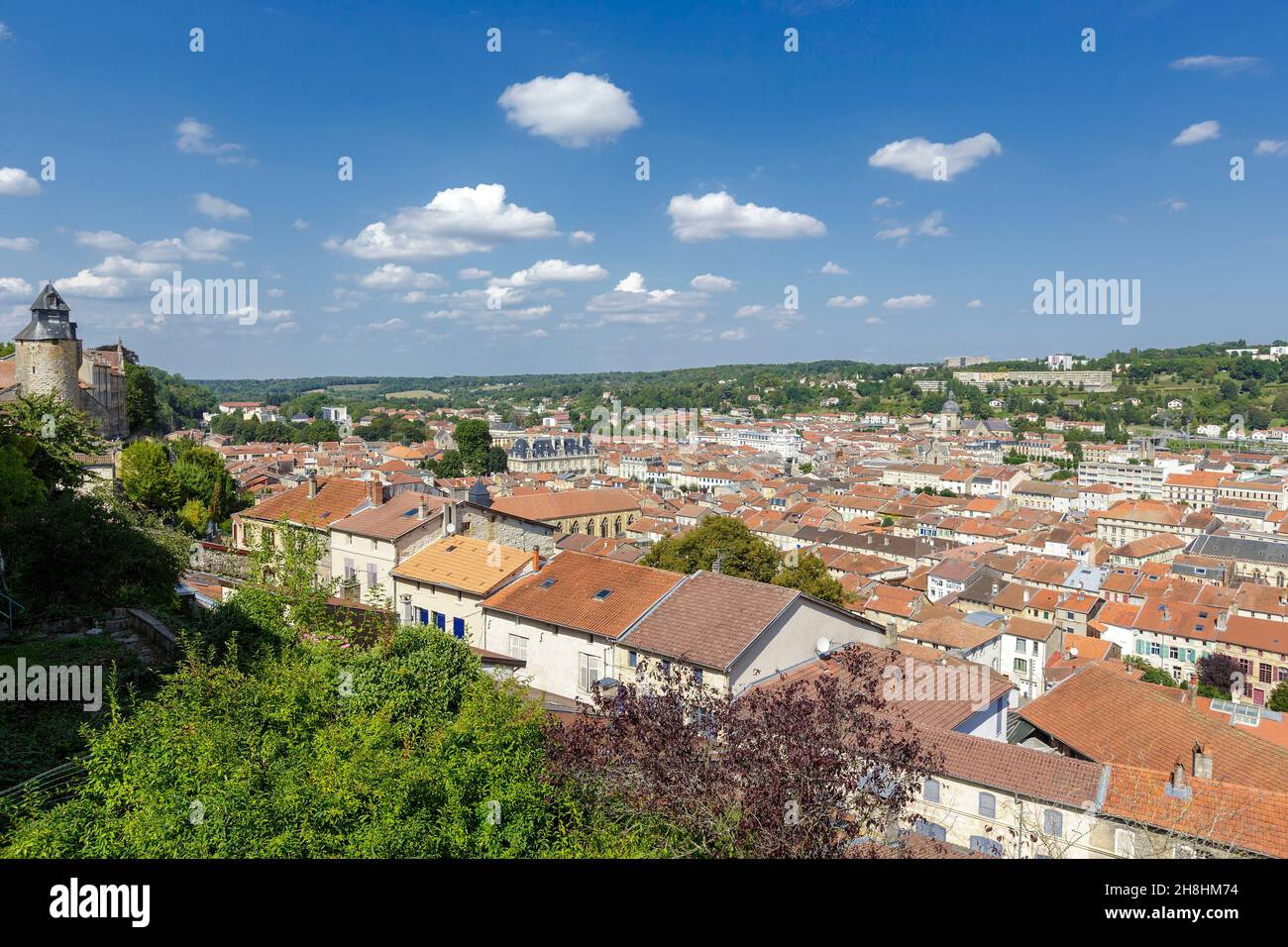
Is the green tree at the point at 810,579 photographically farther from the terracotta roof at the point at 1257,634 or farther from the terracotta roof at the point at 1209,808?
the terracotta roof at the point at 1257,634

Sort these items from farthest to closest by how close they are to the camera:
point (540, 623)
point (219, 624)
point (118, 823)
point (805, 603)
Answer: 1. point (540, 623)
2. point (805, 603)
3. point (219, 624)
4. point (118, 823)

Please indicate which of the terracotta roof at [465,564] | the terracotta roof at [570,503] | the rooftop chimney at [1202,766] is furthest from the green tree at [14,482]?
the terracotta roof at [570,503]

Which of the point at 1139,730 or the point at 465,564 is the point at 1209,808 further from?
the point at 465,564

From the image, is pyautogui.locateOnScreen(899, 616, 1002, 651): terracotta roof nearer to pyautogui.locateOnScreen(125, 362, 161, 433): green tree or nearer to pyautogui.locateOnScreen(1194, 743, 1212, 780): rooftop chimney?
pyautogui.locateOnScreen(1194, 743, 1212, 780): rooftop chimney
